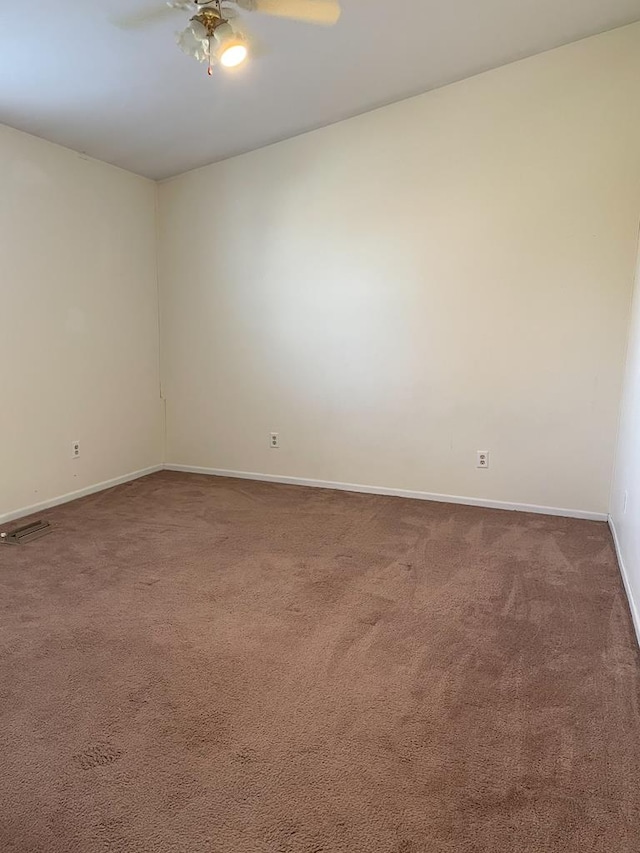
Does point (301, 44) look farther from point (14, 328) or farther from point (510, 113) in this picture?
point (14, 328)

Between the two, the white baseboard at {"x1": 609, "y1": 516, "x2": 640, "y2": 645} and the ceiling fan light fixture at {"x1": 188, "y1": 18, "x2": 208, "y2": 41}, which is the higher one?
the ceiling fan light fixture at {"x1": 188, "y1": 18, "x2": 208, "y2": 41}

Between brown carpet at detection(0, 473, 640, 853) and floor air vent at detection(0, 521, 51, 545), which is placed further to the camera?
floor air vent at detection(0, 521, 51, 545)

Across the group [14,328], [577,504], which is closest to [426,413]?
[577,504]

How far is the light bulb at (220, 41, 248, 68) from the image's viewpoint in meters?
2.47

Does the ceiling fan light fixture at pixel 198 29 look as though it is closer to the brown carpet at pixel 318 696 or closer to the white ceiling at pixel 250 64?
the white ceiling at pixel 250 64

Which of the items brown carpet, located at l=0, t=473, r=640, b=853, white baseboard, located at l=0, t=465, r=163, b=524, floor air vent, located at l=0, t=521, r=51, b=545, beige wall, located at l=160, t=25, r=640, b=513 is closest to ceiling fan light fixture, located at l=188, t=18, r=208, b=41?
beige wall, located at l=160, t=25, r=640, b=513

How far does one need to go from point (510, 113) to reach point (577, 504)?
2.49 meters

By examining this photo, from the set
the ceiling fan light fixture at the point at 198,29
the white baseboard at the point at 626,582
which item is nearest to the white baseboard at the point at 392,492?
the white baseboard at the point at 626,582

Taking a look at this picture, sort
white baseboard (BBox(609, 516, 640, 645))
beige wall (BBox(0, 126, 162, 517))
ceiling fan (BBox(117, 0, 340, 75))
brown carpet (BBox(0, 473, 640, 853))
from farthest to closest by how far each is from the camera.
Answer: beige wall (BBox(0, 126, 162, 517)) < ceiling fan (BBox(117, 0, 340, 75)) < white baseboard (BBox(609, 516, 640, 645)) < brown carpet (BBox(0, 473, 640, 853))

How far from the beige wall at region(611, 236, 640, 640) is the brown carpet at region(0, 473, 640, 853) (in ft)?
0.41

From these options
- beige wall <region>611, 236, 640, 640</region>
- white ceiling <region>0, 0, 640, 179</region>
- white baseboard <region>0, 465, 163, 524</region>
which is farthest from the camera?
white baseboard <region>0, 465, 163, 524</region>

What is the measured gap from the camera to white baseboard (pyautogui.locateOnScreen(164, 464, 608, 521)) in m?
3.38

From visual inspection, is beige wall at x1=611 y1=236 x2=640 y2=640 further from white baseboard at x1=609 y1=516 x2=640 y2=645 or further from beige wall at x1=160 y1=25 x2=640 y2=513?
beige wall at x1=160 y1=25 x2=640 y2=513

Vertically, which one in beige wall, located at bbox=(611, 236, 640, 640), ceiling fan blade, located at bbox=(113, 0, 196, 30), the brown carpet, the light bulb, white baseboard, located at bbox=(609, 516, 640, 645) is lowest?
the brown carpet
